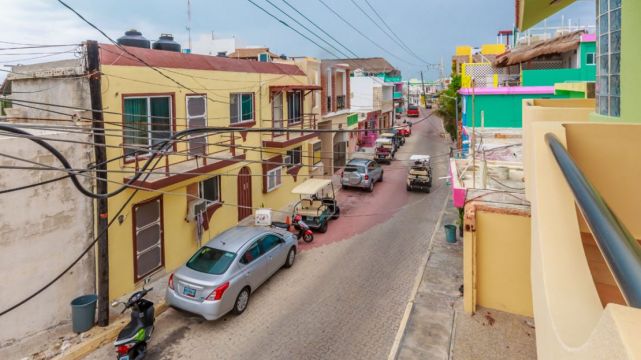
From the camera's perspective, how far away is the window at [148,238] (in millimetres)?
11461

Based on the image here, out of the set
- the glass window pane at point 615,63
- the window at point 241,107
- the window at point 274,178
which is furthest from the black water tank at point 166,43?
the glass window pane at point 615,63

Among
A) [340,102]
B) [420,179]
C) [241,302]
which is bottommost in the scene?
[241,302]

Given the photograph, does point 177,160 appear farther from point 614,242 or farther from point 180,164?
point 614,242

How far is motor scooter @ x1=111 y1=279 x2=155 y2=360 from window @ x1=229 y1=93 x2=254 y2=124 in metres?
8.32

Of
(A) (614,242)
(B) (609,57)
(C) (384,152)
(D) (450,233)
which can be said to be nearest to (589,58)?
(D) (450,233)

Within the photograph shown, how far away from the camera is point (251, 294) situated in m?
11.2

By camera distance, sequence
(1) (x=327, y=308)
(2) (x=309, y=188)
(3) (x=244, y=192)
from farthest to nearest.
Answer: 1. (3) (x=244, y=192)
2. (2) (x=309, y=188)
3. (1) (x=327, y=308)

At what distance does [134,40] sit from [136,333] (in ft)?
29.3

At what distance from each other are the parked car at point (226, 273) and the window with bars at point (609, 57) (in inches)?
334

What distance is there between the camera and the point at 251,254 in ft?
36.1

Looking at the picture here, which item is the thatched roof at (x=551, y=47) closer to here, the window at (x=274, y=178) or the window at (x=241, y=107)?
the window at (x=274, y=178)

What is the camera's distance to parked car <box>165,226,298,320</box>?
946 cm

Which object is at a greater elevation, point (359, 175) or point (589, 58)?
point (589, 58)

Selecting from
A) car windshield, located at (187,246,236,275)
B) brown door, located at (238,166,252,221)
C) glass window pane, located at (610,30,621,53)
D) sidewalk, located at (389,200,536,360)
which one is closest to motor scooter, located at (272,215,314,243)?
brown door, located at (238,166,252,221)
